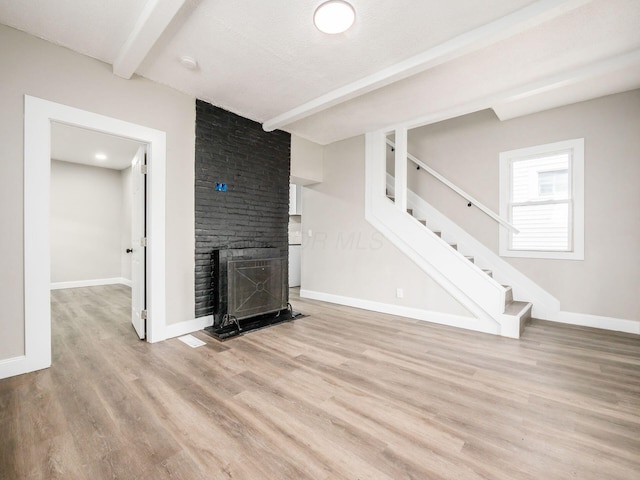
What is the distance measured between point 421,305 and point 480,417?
2.15 meters

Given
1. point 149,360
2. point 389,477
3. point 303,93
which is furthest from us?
point 303,93

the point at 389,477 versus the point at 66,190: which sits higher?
the point at 66,190

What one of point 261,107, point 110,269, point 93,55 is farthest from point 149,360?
point 110,269

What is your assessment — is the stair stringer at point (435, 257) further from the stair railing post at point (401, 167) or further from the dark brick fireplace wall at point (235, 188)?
the dark brick fireplace wall at point (235, 188)

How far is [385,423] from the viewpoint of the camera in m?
1.68

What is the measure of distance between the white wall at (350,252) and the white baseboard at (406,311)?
0.04m

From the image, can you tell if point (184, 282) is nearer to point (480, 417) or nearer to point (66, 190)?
point (480, 417)

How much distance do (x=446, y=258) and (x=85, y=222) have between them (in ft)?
24.6

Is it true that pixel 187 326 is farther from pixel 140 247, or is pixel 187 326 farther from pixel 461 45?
pixel 461 45

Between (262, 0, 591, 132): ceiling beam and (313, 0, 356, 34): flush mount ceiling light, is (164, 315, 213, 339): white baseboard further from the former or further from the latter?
(313, 0, 356, 34): flush mount ceiling light

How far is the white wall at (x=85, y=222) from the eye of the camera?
6.03 meters

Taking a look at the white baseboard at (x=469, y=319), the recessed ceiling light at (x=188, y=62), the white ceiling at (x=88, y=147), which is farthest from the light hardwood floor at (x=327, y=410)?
the white ceiling at (x=88, y=147)

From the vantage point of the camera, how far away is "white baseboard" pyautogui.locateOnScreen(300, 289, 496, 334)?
3441 millimetres

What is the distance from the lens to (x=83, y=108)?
251 centimetres
